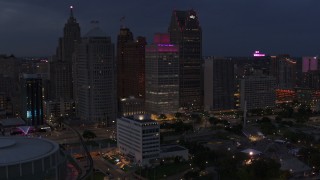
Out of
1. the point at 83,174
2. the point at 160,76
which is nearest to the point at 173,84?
the point at 160,76

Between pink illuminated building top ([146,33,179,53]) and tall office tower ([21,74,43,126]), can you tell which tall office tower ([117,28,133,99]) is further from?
tall office tower ([21,74,43,126])

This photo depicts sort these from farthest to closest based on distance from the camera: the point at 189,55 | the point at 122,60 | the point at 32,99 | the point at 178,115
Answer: the point at 122,60 < the point at 189,55 < the point at 178,115 < the point at 32,99

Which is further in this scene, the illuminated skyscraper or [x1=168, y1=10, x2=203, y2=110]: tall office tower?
the illuminated skyscraper

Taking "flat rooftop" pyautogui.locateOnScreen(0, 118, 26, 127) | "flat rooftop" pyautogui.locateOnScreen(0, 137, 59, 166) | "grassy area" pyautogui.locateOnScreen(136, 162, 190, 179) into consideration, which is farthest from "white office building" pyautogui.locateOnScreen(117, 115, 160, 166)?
"flat rooftop" pyautogui.locateOnScreen(0, 118, 26, 127)

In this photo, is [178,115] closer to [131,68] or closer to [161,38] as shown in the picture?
[161,38]

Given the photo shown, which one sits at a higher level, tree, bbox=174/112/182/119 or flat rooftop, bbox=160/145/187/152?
tree, bbox=174/112/182/119

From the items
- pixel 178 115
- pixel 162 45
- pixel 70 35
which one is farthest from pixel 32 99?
pixel 70 35

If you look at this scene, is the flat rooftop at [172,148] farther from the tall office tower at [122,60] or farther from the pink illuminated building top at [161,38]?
the tall office tower at [122,60]
